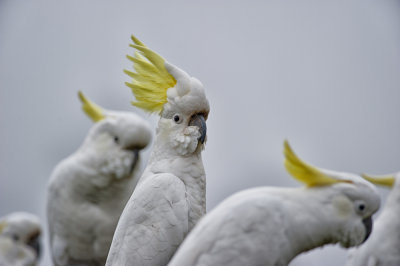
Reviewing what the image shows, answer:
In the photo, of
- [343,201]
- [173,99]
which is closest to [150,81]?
[173,99]

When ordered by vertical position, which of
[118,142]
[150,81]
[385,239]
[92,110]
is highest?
[150,81]

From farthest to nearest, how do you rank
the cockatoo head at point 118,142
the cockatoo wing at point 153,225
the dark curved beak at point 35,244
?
the dark curved beak at point 35,244
the cockatoo head at point 118,142
the cockatoo wing at point 153,225

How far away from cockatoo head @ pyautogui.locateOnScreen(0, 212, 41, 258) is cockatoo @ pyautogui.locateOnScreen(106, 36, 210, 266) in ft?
9.70

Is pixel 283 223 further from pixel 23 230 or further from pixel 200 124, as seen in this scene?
pixel 23 230

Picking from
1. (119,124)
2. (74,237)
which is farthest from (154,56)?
(74,237)

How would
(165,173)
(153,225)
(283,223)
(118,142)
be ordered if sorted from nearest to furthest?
(283,223) → (153,225) → (165,173) → (118,142)

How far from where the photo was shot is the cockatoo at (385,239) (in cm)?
257

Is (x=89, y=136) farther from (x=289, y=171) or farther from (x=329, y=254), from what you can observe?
(x=289, y=171)

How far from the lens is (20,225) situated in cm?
488

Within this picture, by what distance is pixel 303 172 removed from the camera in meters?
1.71

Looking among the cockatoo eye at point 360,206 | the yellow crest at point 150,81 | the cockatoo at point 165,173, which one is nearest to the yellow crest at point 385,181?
the cockatoo at point 165,173

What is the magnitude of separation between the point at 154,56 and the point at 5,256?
319 cm

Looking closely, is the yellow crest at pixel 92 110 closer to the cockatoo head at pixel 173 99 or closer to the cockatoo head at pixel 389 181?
the cockatoo head at pixel 173 99

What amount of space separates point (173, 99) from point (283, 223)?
875 mm
